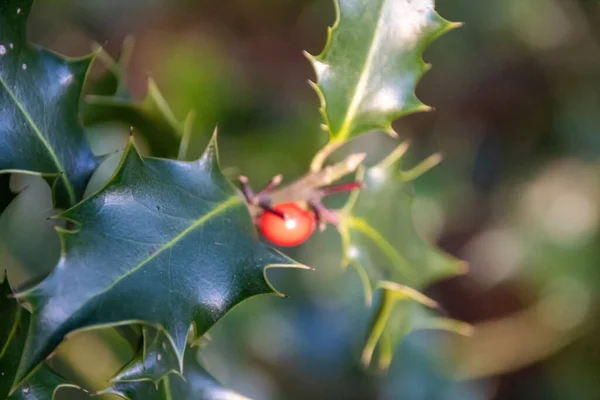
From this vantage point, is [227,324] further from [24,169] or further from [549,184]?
[549,184]

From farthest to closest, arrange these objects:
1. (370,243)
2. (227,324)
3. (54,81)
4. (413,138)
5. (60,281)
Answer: (413,138), (227,324), (370,243), (54,81), (60,281)

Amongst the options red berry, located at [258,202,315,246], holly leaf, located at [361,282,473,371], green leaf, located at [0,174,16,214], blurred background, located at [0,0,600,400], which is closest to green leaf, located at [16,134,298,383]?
red berry, located at [258,202,315,246]

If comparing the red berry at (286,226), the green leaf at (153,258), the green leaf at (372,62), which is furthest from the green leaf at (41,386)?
the green leaf at (372,62)

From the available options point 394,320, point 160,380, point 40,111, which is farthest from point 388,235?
point 40,111

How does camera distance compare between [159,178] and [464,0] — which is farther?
[464,0]

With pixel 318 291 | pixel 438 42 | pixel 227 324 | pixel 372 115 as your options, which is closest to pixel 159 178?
pixel 372 115

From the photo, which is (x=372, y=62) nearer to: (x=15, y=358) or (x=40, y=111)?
(x=40, y=111)
